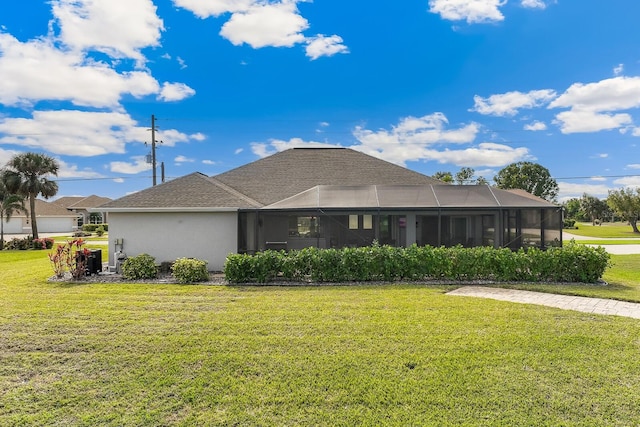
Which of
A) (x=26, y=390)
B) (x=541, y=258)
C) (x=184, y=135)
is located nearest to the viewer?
(x=26, y=390)

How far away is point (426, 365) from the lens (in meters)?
4.73

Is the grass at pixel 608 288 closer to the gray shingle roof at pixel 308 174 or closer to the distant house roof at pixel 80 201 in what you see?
the gray shingle roof at pixel 308 174

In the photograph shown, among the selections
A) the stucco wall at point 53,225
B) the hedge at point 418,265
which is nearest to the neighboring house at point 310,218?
the hedge at point 418,265

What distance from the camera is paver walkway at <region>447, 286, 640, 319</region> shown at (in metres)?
7.32

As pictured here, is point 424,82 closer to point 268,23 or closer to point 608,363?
point 268,23

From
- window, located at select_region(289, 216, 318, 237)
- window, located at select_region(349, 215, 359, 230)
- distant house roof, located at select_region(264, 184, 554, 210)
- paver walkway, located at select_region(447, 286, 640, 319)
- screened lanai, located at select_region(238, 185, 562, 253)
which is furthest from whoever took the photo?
window, located at select_region(349, 215, 359, 230)

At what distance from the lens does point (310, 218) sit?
14.6 metres

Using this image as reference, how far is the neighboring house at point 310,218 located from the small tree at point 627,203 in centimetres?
4387

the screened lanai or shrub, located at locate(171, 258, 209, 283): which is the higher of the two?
the screened lanai

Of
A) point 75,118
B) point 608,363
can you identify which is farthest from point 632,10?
point 75,118

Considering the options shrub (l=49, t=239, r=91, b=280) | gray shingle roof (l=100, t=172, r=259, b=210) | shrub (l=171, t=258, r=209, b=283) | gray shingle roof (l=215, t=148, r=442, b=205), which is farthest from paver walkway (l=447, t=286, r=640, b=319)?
shrub (l=49, t=239, r=91, b=280)

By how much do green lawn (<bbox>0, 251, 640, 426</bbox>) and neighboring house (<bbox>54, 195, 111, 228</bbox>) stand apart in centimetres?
5127

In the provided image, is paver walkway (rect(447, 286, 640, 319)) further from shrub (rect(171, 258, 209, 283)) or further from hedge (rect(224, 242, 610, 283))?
shrub (rect(171, 258, 209, 283))

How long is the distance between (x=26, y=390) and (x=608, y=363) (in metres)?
7.66
